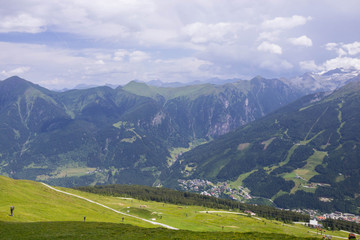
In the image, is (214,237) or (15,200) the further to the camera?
(15,200)

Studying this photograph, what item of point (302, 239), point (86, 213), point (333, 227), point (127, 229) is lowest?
point (333, 227)

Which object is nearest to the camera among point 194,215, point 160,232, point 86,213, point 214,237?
point 214,237

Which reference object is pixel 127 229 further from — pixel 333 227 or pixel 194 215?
pixel 333 227

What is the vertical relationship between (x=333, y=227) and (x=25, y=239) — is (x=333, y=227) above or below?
below

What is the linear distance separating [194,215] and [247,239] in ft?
316

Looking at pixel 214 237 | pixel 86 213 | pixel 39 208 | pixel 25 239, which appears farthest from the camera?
pixel 86 213

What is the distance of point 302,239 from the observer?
230ft

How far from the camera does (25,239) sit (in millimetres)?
64250

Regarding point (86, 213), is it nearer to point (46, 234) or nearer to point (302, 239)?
point (46, 234)

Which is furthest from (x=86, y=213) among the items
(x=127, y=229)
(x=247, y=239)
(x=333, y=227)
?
(x=333, y=227)

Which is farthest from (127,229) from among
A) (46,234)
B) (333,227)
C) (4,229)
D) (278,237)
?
(333,227)

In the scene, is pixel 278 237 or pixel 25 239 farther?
pixel 278 237

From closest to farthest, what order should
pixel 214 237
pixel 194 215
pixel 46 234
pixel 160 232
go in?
1. pixel 46 234
2. pixel 214 237
3. pixel 160 232
4. pixel 194 215

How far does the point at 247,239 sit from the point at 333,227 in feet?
530
